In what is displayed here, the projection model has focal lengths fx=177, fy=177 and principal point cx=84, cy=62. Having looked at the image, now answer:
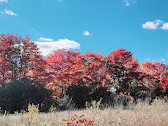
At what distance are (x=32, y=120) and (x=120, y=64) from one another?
2057 centimetres

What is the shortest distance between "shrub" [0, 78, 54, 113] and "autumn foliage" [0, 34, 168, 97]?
3.95m

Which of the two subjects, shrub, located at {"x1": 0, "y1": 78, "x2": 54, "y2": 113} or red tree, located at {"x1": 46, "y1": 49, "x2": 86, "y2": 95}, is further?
red tree, located at {"x1": 46, "y1": 49, "x2": 86, "y2": 95}

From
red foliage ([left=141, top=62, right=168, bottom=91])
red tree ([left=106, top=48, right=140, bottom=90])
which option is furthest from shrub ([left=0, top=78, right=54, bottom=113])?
red foliage ([left=141, top=62, right=168, bottom=91])

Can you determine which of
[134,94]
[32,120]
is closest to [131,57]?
[134,94]

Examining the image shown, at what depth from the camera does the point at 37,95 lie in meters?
15.2

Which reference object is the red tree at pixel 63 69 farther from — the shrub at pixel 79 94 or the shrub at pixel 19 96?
the shrub at pixel 19 96

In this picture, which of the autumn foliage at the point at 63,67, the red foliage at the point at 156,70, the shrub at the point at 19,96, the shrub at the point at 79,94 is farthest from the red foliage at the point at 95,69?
the red foliage at the point at 156,70

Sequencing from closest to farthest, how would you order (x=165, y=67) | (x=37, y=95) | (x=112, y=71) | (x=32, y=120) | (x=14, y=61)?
(x=32, y=120) → (x=37, y=95) → (x=14, y=61) → (x=112, y=71) → (x=165, y=67)

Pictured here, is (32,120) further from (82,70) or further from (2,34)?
(2,34)

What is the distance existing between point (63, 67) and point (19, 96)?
7891mm

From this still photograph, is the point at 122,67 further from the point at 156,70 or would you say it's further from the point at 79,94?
the point at 79,94

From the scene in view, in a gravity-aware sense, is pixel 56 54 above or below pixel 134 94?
above

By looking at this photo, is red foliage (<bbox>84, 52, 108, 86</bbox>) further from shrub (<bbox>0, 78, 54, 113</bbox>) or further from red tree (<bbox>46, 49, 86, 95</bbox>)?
shrub (<bbox>0, 78, 54, 113</bbox>)

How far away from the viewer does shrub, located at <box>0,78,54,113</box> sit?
46.7 ft
